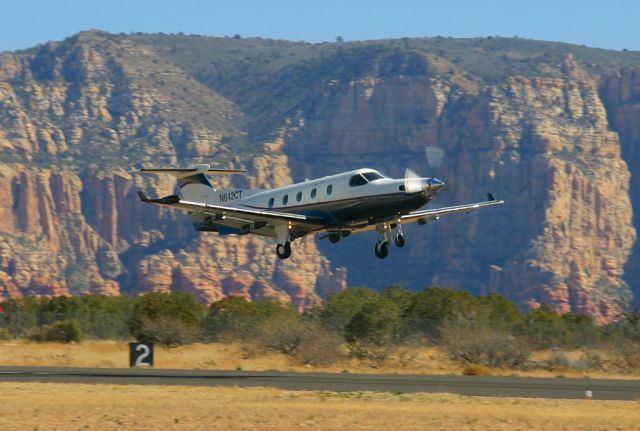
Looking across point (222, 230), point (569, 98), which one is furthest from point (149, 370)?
point (569, 98)

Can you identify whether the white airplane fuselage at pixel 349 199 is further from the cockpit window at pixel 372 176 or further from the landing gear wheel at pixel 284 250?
the landing gear wheel at pixel 284 250

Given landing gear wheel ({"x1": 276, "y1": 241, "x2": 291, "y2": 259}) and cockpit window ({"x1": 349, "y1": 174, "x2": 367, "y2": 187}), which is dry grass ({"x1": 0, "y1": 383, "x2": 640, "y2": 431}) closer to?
landing gear wheel ({"x1": 276, "y1": 241, "x2": 291, "y2": 259})

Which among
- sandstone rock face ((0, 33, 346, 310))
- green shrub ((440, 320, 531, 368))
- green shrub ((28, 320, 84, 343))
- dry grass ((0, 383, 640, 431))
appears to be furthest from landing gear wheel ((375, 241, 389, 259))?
sandstone rock face ((0, 33, 346, 310))

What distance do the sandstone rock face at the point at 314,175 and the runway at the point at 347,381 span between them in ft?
409

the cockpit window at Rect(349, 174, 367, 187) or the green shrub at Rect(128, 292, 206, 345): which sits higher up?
the cockpit window at Rect(349, 174, 367, 187)

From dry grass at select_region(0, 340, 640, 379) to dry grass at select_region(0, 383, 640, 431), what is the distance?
49.2ft

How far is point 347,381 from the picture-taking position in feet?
141

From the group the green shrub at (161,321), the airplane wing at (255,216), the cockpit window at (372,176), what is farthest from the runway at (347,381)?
the green shrub at (161,321)

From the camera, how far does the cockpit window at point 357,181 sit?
4591cm

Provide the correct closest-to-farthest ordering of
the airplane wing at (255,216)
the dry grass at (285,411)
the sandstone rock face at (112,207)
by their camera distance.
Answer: the dry grass at (285,411)
the airplane wing at (255,216)
the sandstone rock face at (112,207)

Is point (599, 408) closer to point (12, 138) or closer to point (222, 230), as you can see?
point (222, 230)

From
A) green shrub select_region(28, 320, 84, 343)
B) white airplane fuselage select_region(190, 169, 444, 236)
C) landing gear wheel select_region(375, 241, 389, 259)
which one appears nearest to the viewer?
white airplane fuselage select_region(190, 169, 444, 236)

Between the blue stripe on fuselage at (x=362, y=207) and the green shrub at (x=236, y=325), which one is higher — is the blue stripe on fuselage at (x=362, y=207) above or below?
above

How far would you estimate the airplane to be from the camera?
44500mm
